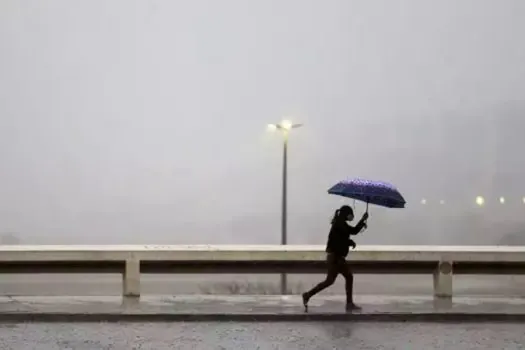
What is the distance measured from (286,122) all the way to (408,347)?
1803cm

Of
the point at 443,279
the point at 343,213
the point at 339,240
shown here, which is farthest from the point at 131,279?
the point at 443,279

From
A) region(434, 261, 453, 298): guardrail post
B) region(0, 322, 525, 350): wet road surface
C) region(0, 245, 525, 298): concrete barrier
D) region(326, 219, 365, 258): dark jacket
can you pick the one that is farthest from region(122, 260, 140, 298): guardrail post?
region(434, 261, 453, 298): guardrail post

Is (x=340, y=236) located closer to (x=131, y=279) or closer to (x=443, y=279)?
(x=443, y=279)

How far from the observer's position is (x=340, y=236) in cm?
1186

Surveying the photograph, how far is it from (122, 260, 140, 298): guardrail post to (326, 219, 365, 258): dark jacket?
12.5 ft

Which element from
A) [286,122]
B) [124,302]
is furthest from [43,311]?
[286,122]

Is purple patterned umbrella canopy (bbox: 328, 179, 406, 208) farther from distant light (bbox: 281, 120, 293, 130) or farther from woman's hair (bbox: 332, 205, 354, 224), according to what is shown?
distant light (bbox: 281, 120, 293, 130)

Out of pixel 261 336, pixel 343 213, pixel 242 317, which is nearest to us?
pixel 261 336

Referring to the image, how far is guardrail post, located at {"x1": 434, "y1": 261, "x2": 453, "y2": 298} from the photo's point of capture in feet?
45.0

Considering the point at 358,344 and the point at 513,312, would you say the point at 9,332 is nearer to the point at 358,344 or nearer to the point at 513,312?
the point at 358,344

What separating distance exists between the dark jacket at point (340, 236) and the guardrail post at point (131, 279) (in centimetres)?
381

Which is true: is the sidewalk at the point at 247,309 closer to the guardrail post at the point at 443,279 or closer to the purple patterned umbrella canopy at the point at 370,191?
the guardrail post at the point at 443,279

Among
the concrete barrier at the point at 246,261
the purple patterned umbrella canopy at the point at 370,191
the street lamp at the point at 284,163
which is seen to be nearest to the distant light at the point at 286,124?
the street lamp at the point at 284,163

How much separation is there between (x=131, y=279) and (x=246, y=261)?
2.18 m
